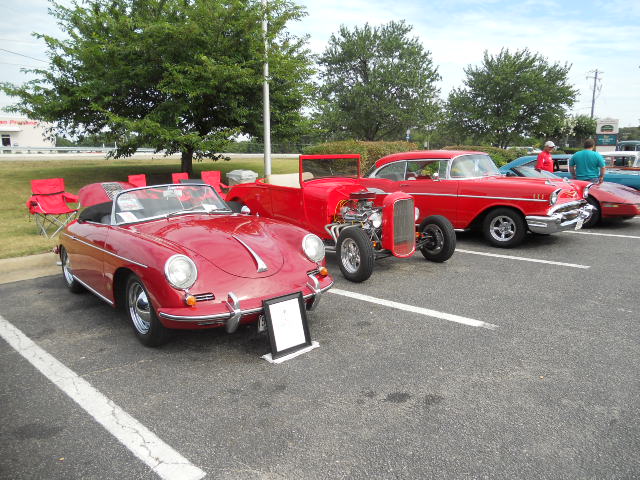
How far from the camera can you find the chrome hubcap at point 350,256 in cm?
566

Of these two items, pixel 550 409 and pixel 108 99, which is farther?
pixel 108 99

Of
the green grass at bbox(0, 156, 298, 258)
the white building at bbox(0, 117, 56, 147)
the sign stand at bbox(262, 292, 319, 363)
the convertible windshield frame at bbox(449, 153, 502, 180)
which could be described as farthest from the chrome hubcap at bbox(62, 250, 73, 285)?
the white building at bbox(0, 117, 56, 147)

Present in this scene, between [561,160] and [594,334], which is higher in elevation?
[561,160]

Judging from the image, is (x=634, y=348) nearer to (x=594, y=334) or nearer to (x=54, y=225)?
(x=594, y=334)

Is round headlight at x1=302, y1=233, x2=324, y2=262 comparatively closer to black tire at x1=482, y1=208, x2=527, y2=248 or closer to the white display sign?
black tire at x1=482, y1=208, x2=527, y2=248

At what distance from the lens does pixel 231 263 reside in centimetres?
366

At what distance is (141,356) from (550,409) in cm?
300

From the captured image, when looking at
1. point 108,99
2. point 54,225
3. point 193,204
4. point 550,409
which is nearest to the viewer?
point 550,409

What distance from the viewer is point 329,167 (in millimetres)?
6992

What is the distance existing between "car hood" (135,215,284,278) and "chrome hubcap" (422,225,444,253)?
9.68ft

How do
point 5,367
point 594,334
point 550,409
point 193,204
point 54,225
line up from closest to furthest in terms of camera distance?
point 550,409 < point 5,367 < point 594,334 < point 193,204 < point 54,225

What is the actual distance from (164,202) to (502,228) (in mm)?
5635

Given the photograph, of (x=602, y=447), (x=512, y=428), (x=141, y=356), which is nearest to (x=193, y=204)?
(x=141, y=356)

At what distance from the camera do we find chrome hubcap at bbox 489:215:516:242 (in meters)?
7.58
